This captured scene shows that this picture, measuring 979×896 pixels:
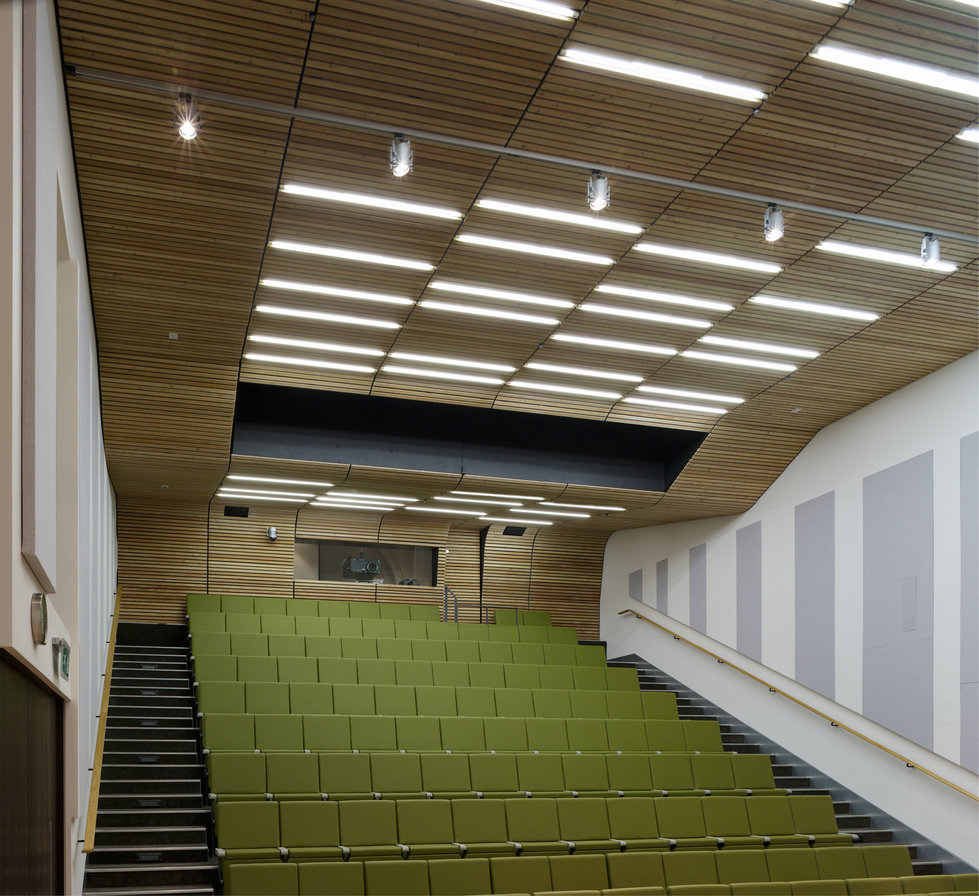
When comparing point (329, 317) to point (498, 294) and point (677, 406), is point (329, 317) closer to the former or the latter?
point (498, 294)

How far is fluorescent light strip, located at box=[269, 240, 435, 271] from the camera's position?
6883 millimetres

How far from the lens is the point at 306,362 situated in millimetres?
9305

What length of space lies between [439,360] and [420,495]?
160 inches

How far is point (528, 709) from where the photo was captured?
11.0 metres

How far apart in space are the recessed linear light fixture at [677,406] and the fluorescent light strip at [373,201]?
171 inches

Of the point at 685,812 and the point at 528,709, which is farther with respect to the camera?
the point at 528,709

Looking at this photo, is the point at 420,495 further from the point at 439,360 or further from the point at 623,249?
the point at 623,249

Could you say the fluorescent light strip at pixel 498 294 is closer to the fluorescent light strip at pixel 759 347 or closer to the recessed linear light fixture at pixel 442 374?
the fluorescent light strip at pixel 759 347

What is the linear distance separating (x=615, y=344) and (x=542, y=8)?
437 cm

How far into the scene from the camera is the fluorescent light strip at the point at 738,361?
908cm

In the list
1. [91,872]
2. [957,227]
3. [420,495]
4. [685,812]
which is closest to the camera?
[957,227]

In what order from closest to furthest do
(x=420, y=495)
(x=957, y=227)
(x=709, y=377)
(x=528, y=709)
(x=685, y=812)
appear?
(x=957, y=227) → (x=685, y=812) → (x=709, y=377) → (x=528, y=709) → (x=420, y=495)

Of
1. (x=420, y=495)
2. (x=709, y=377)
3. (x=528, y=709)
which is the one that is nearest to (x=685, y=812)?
(x=528, y=709)

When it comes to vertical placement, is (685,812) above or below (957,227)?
below
